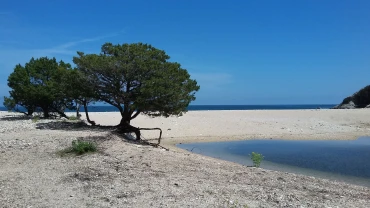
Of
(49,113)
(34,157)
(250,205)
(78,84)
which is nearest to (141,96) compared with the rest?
(78,84)

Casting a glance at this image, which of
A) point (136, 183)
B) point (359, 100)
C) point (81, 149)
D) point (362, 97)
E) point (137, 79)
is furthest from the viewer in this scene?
point (359, 100)

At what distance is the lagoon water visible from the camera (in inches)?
534

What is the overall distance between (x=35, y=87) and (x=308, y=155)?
730 inches

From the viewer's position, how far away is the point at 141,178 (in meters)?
8.93

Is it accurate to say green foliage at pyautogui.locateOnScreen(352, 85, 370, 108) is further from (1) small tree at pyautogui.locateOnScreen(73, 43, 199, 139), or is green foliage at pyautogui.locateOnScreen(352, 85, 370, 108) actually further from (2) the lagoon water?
(1) small tree at pyautogui.locateOnScreen(73, 43, 199, 139)

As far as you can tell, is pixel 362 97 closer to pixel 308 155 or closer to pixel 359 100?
pixel 359 100

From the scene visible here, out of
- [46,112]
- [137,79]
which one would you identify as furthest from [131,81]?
[46,112]

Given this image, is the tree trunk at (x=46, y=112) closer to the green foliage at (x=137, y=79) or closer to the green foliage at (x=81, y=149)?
the green foliage at (x=137, y=79)

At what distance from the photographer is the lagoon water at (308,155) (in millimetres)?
13555

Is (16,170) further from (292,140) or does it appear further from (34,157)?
(292,140)

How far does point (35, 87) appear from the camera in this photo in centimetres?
2491

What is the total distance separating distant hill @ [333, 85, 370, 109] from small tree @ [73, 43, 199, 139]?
60.2 metres

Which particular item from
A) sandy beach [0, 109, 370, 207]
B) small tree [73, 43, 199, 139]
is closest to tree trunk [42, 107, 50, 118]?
small tree [73, 43, 199, 139]

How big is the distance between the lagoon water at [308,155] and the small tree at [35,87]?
10293 mm
